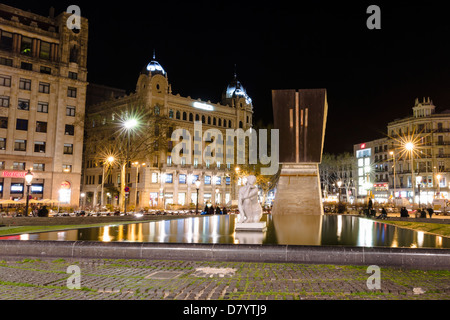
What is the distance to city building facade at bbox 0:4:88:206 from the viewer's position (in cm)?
4762

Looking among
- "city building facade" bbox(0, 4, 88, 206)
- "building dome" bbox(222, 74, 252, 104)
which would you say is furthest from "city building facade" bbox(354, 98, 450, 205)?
"city building facade" bbox(0, 4, 88, 206)

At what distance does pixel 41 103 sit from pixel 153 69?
2219 cm

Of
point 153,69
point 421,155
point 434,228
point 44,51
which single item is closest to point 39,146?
point 44,51

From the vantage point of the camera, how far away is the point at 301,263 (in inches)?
329

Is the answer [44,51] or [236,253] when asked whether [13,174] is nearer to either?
[44,51]

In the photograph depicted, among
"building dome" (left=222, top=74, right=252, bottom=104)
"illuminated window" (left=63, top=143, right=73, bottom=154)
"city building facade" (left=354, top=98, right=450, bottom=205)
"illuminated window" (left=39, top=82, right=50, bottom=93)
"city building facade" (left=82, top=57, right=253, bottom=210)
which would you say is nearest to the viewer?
"illuminated window" (left=39, top=82, right=50, bottom=93)

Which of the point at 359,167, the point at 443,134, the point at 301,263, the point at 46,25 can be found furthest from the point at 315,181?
the point at 359,167

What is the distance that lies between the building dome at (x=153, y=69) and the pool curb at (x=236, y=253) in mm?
60401

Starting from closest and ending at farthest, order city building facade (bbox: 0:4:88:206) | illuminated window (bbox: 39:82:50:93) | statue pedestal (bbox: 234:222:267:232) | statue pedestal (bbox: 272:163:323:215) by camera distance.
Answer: statue pedestal (bbox: 234:222:267:232)
statue pedestal (bbox: 272:163:323:215)
city building facade (bbox: 0:4:88:206)
illuminated window (bbox: 39:82:50:93)

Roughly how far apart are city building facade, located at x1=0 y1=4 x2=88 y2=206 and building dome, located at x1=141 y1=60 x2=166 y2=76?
14.0m

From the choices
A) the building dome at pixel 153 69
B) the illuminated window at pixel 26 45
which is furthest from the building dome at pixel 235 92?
the illuminated window at pixel 26 45

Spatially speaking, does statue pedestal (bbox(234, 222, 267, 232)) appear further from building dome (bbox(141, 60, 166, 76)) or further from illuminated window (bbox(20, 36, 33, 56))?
building dome (bbox(141, 60, 166, 76))

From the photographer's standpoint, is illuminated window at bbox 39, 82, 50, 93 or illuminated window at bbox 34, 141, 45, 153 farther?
illuminated window at bbox 39, 82, 50, 93
